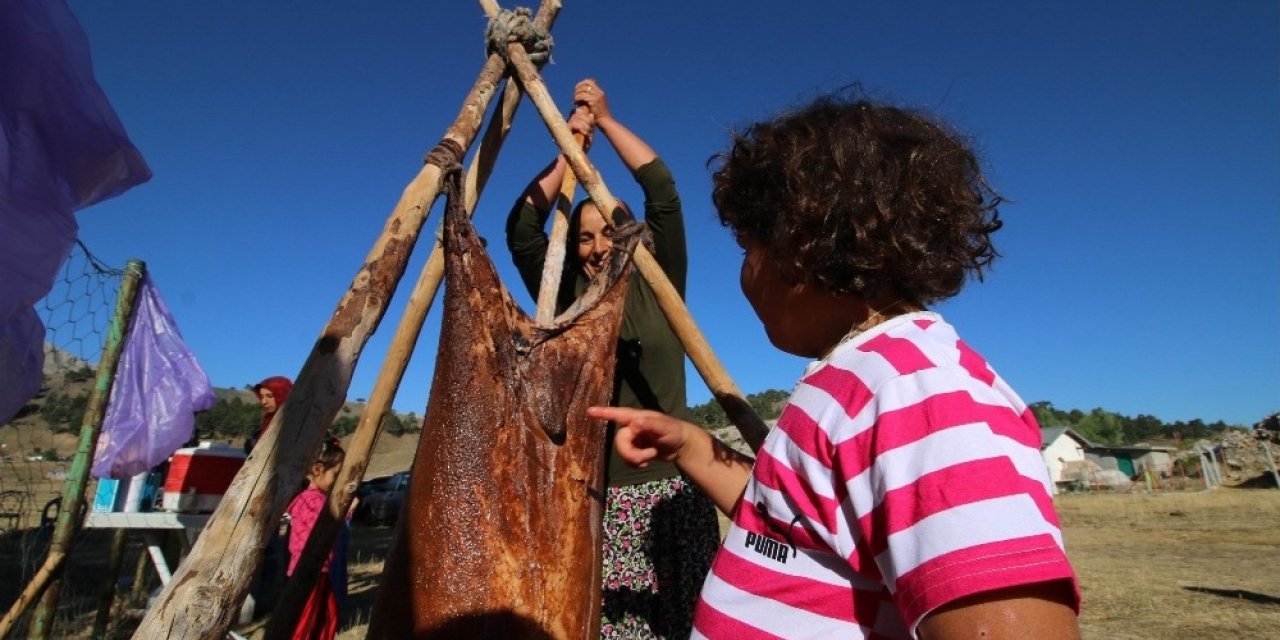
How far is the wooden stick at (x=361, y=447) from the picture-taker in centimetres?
245

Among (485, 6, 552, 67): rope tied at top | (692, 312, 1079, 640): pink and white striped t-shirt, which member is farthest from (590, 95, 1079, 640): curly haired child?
(485, 6, 552, 67): rope tied at top

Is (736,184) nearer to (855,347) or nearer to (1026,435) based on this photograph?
(855,347)

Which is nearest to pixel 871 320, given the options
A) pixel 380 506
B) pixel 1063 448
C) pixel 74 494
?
pixel 74 494

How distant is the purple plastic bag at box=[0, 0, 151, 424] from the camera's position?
2.04m

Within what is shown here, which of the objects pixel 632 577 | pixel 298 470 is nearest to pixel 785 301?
pixel 298 470

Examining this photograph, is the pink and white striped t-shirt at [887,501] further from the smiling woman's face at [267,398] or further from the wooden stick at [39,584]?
the smiling woman's face at [267,398]

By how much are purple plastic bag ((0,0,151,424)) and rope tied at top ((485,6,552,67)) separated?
4.59ft

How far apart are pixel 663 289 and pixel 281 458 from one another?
132cm

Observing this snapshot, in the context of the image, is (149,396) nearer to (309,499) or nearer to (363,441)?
(309,499)

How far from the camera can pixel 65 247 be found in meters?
2.23

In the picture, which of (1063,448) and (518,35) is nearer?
(518,35)

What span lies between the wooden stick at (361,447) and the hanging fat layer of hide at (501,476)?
558mm

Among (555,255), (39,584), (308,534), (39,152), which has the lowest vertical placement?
(39,584)

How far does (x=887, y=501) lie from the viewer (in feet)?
3.14
